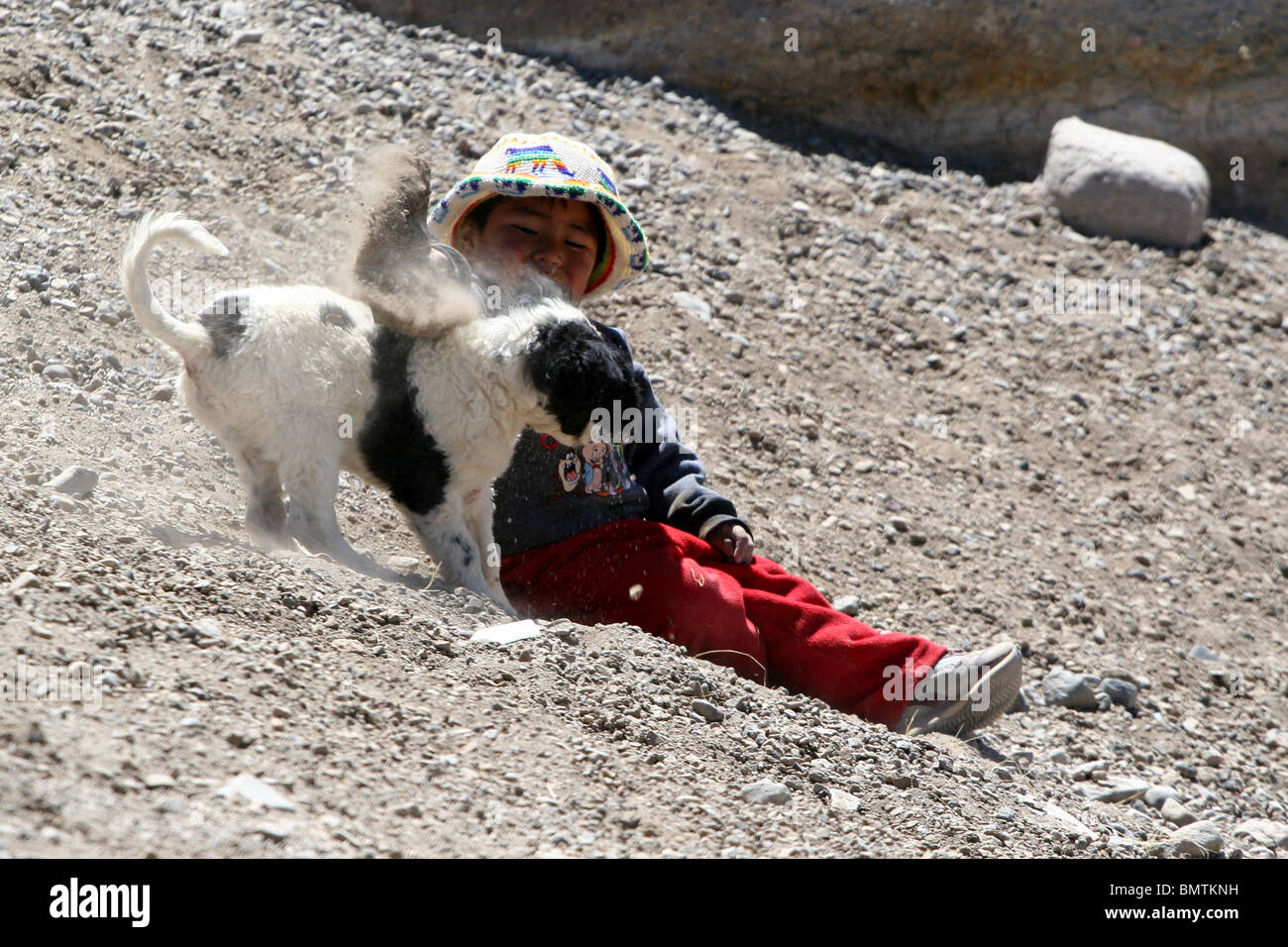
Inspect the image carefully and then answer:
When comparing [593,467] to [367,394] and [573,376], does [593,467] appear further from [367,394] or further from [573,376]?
[367,394]

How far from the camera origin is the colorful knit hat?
396 centimetres

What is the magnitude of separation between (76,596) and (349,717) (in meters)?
0.66

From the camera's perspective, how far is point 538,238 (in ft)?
13.4

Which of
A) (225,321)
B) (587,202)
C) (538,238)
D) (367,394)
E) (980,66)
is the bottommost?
(367,394)

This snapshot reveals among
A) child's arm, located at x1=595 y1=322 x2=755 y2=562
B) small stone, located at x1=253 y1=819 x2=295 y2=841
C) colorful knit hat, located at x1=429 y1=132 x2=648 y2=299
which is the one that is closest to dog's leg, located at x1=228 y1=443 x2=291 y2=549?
colorful knit hat, located at x1=429 y1=132 x2=648 y2=299

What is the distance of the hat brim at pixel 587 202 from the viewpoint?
3951mm

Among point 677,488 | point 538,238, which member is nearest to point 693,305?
point 677,488

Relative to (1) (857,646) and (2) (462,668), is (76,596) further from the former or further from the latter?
(1) (857,646)

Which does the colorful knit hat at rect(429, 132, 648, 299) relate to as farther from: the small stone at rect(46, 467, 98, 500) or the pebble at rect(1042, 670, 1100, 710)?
the pebble at rect(1042, 670, 1100, 710)

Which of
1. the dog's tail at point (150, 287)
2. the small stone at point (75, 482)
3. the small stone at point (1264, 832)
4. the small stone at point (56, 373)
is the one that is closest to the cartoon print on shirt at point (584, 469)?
the dog's tail at point (150, 287)

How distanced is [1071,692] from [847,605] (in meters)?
0.91

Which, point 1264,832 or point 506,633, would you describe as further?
point 1264,832

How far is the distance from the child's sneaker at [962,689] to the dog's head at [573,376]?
132 cm

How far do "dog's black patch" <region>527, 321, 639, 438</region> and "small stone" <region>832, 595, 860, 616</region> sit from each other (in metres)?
1.82
